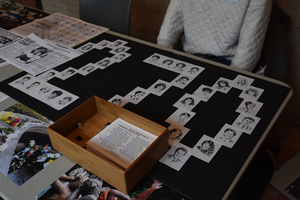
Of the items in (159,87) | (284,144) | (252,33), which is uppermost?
(252,33)

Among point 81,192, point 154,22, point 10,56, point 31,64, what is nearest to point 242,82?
point 81,192

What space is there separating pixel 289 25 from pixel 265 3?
54 centimetres

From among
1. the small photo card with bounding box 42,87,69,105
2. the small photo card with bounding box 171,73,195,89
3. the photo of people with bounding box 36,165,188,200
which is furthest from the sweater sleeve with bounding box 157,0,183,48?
the photo of people with bounding box 36,165,188,200

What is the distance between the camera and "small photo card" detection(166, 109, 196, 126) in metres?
0.87

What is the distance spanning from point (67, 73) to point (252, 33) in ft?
2.93

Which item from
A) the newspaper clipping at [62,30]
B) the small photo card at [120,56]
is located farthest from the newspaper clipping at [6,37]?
the small photo card at [120,56]

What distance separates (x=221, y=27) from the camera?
1.40 m

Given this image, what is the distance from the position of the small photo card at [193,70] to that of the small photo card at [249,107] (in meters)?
0.25

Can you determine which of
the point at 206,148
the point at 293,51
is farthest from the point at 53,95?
the point at 293,51

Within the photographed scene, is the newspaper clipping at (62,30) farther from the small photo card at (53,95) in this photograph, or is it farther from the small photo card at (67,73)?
the small photo card at (53,95)

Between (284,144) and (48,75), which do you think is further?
(284,144)

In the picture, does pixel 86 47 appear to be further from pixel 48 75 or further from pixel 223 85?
pixel 223 85

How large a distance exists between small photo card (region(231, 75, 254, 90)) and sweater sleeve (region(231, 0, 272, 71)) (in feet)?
0.97

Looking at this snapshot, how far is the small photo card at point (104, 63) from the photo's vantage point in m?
1.21
